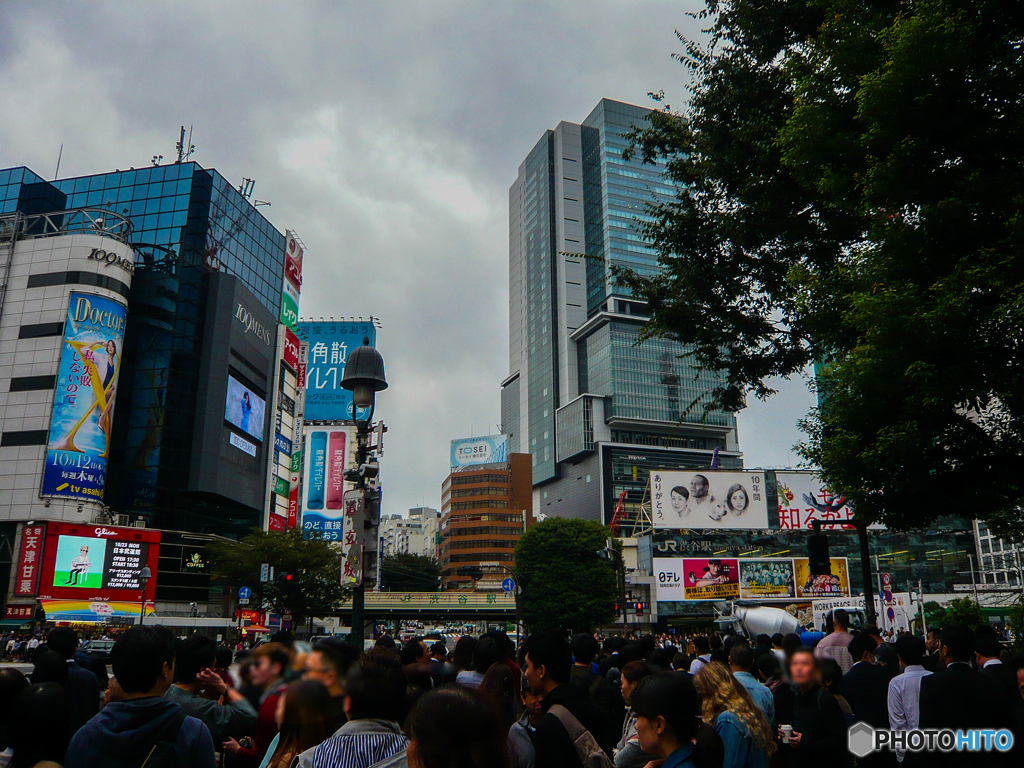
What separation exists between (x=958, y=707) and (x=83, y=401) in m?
54.3

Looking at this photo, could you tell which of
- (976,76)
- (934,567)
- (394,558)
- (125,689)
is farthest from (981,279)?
(394,558)

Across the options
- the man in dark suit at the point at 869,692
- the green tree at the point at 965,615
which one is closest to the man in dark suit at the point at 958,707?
the man in dark suit at the point at 869,692

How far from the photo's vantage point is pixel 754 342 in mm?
15430

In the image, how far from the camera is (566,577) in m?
67.5

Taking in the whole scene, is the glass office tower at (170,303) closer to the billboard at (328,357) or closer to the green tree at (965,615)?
the billboard at (328,357)

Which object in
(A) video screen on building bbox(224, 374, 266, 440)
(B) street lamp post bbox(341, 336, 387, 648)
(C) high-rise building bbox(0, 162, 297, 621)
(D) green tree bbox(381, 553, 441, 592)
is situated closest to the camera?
(B) street lamp post bbox(341, 336, 387, 648)

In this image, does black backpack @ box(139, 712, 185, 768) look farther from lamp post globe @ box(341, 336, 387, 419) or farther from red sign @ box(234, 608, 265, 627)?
red sign @ box(234, 608, 265, 627)

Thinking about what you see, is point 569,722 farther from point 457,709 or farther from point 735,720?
point 457,709

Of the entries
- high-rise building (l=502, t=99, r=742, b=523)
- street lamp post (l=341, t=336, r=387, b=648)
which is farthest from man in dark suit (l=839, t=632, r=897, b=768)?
high-rise building (l=502, t=99, r=742, b=523)

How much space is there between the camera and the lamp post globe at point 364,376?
1130 cm

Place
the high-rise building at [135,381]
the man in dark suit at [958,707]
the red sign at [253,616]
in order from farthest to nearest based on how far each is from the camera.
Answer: the red sign at [253,616], the high-rise building at [135,381], the man in dark suit at [958,707]

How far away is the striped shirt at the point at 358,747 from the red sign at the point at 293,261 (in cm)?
8172

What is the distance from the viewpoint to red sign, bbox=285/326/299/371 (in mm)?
75438

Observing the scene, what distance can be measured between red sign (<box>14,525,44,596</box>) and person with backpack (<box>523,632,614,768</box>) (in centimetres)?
5066
